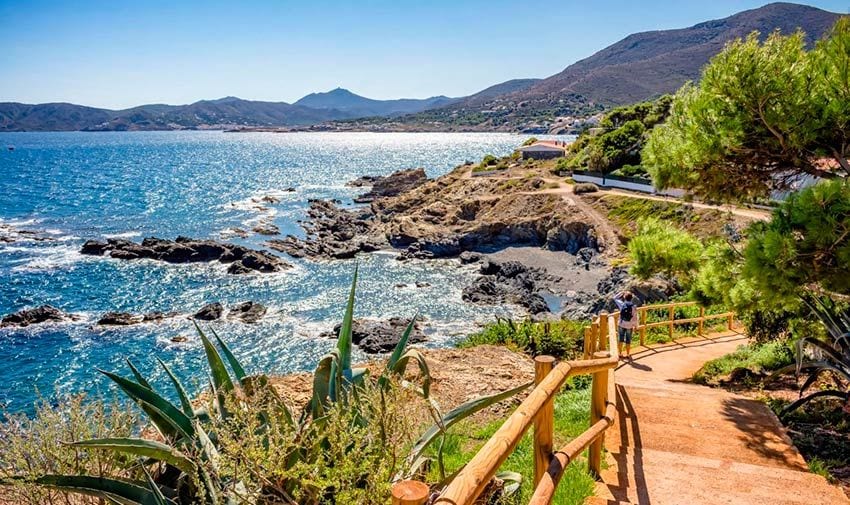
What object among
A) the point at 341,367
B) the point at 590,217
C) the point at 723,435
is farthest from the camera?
the point at 590,217

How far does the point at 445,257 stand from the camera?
4075cm

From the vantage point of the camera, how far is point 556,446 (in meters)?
6.41

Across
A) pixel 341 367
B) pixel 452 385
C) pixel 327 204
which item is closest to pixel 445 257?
pixel 327 204

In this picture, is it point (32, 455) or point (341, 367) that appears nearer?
point (32, 455)

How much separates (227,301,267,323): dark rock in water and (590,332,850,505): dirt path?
856 inches

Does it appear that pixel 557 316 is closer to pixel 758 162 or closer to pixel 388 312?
pixel 388 312

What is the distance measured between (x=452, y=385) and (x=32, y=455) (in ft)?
23.7

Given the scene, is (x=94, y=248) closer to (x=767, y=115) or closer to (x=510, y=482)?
(x=767, y=115)

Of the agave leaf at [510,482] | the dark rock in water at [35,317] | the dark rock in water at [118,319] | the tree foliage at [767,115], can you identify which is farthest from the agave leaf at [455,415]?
the dark rock in water at [35,317]

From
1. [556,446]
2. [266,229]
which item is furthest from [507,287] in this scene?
[556,446]

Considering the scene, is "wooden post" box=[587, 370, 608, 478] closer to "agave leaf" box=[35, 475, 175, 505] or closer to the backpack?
"agave leaf" box=[35, 475, 175, 505]

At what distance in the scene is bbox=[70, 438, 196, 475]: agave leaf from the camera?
315 centimetres

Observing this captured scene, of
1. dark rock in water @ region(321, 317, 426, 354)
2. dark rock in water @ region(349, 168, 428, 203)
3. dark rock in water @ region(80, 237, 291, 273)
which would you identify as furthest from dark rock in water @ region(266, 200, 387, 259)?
dark rock in water @ region(321, 317, 426, 354)

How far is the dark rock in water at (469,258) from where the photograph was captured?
3918 cm
